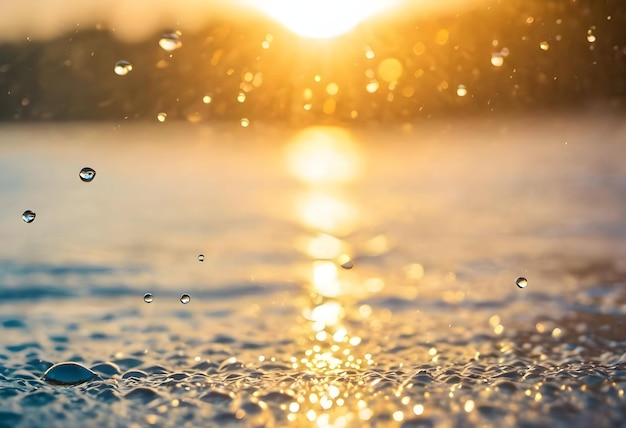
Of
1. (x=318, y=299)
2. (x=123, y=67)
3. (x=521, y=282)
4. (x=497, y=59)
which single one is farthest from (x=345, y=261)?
(x=123, y=67)

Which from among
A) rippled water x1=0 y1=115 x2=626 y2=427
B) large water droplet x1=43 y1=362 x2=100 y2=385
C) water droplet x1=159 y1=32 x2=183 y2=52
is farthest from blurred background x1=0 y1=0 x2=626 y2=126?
large water droplet x1=43 y1=362 x2=100 y2=385

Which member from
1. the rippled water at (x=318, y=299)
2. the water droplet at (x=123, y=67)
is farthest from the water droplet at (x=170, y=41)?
the rippled water at (x=318, y=299)

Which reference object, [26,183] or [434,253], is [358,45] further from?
[26,183]

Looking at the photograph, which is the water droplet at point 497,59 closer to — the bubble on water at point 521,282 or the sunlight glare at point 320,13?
the sunlight glare at point 320,13

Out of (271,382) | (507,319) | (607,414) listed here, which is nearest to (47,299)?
(271,382)

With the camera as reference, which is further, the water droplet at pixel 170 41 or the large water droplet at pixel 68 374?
the water droplet at pixel 170 41

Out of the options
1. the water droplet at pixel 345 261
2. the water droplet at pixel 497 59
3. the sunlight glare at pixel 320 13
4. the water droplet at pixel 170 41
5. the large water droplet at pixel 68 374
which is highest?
the sunlight glare at pixel 320 13

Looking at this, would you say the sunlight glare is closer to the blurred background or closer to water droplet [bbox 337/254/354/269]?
the blurred background
